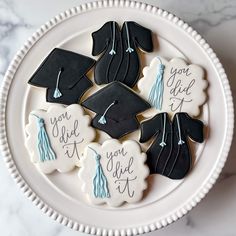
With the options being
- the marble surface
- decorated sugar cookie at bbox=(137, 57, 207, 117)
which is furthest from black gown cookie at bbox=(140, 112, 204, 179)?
the marble surface

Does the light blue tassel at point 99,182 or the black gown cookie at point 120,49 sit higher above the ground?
the black gown cookie at point 120,49

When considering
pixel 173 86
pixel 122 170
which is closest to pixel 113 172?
pixel 122 170

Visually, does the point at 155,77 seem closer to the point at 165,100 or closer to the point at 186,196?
the point at 165,100

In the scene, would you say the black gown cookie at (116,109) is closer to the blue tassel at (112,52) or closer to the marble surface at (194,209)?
the blue tassel at (112,52)

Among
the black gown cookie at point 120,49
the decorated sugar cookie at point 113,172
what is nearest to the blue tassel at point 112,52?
the black gown cookie at point 120,49

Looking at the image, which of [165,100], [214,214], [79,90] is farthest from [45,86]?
[214,214]

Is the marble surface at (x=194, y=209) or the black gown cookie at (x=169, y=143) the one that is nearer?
the black gown cookie at (x=169, y=143)

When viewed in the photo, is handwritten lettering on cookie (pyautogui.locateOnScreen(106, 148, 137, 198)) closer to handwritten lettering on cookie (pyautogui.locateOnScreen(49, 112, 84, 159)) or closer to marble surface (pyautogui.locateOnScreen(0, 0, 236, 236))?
handwritten lettering on cookie (pyautogui.locateOnScreen(49, 112, 84, 159))

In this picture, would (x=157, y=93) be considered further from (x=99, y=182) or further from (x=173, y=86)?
Answer: (x=99, y=182)
